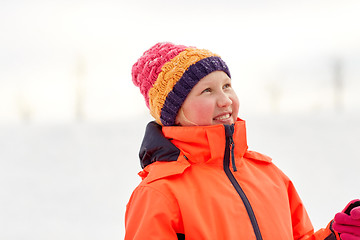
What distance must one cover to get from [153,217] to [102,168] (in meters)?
4.99

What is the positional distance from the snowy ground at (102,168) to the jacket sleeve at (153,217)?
3020 mm

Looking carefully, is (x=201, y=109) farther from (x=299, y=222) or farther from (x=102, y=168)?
(x=102, y=168)

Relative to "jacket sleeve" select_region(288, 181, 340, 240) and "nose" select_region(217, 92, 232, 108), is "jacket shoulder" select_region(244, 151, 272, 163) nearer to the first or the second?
"jacket sleeve" select_region(288, 181, 340, 240)

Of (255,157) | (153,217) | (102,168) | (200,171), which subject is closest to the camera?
(153,217)

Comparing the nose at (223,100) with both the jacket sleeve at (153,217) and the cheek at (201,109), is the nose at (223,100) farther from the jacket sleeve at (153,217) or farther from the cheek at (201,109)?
the jacket sleeve at (153,217)

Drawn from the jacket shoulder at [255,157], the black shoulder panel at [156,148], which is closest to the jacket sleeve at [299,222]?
the jacket shoulder at [255,157]

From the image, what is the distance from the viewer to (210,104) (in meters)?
1.67

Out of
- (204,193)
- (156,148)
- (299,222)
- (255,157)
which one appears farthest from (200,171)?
(299,222)

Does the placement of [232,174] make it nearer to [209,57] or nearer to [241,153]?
[241,153]

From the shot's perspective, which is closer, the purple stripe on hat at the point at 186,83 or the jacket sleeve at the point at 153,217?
the jacket sleeve at the point at 153,217

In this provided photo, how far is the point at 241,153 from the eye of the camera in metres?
1.74

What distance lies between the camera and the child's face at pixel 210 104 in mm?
1680

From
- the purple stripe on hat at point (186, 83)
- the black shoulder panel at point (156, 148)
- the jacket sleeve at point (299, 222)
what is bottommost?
the jacket sleeve at point (299, 222)

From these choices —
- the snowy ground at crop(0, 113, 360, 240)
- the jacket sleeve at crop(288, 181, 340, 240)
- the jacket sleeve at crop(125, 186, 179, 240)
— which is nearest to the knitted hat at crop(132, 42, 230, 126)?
the jacket sleeve at crop(125, 186, 179, 240)
